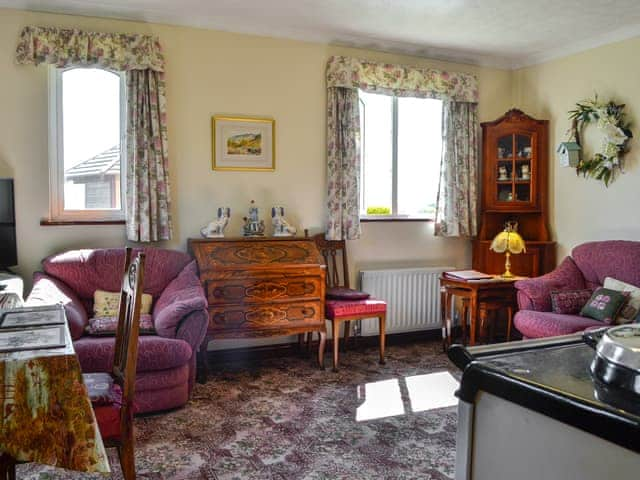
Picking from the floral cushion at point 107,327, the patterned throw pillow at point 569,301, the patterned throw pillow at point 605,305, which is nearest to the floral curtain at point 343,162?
the patterned throw pillow at point 569,301

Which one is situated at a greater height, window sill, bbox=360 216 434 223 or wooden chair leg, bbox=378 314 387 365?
window sill, bbox=360 216 434 223

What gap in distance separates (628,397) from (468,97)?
4.74m

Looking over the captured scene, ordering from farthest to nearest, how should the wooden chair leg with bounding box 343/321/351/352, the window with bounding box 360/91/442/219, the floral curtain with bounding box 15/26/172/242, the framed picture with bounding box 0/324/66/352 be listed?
the window with bounding box 360/91/442/219
the wooden chair leg with bounding box 343/321/351/352
the floral curtain with bounding box 15/26/172/242
the framed picture with bounding box 0/324/66/352

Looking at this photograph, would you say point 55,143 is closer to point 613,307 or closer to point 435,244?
point 435,244

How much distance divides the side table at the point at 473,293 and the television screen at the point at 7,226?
3333 millimetres

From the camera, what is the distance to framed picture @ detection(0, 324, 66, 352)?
1739 millimetres

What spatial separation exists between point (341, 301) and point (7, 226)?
2.38 metres

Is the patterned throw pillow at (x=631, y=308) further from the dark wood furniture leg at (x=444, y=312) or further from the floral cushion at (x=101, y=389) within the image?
the floral cushion at (x=101, y=389)

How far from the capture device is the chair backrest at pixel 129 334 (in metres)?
2.05

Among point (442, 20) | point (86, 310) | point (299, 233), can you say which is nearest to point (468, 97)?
point (442, 20)

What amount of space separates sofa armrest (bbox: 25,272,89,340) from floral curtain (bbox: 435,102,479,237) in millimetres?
→ 3098

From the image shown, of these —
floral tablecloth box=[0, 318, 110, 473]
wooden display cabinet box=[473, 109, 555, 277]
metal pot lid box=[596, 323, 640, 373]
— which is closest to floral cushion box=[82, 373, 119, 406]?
floral tablecloth box=[0, 318, 110, 473]

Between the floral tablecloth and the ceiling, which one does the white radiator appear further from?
the floral tablecloth

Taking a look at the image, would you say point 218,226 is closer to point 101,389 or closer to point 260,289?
point 260,289
